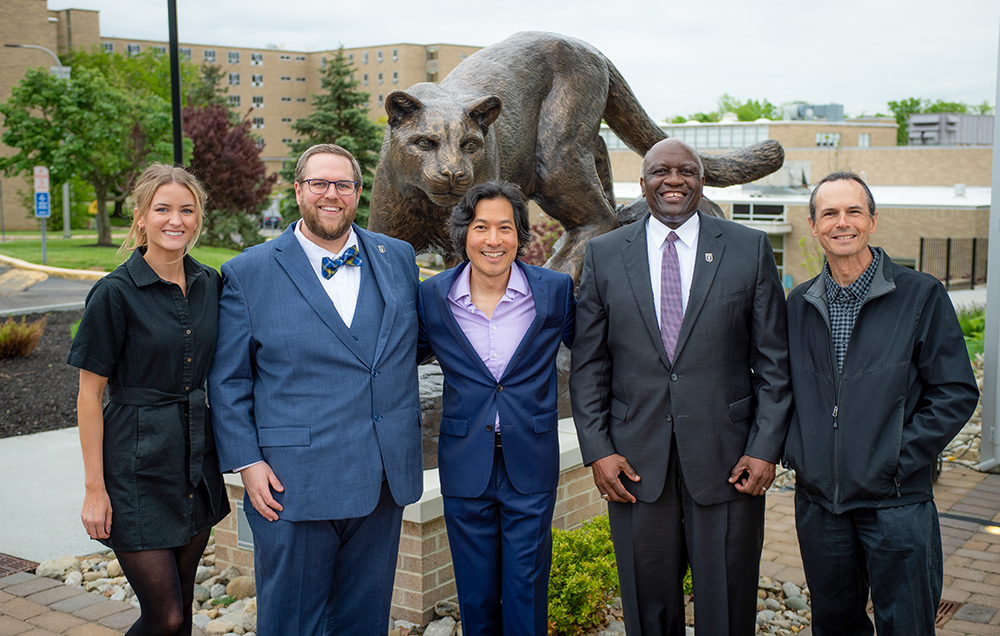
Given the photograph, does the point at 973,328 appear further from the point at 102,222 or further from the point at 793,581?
the point at 102,222

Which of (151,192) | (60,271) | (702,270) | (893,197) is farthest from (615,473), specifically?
(893,197)

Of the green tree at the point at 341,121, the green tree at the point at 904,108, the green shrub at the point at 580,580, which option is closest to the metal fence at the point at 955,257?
the green tree at the point at 341,121

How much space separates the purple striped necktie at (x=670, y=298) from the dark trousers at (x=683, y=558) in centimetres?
38

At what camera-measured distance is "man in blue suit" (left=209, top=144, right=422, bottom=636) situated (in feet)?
8.97

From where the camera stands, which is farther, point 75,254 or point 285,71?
point 285,71

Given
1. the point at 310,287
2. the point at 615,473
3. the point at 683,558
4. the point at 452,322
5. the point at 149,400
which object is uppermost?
the point at 310,287

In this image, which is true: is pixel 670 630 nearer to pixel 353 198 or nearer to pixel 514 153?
pixel 353 198

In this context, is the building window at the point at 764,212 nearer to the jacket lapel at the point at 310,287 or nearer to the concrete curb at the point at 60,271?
the concrete curb at the point at 60,271

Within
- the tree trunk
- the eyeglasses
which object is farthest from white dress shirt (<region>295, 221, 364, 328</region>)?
the tree trunk

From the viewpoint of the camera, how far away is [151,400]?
2674mm

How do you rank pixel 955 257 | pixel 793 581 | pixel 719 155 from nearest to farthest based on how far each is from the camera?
pixel 793 581, pixel 719 155, pixel 955 257

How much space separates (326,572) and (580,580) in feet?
4.83

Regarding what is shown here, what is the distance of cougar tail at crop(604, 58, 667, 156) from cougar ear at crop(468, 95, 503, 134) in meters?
1.56

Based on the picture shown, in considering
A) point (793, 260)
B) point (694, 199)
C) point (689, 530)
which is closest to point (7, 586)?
point (689, 530)
